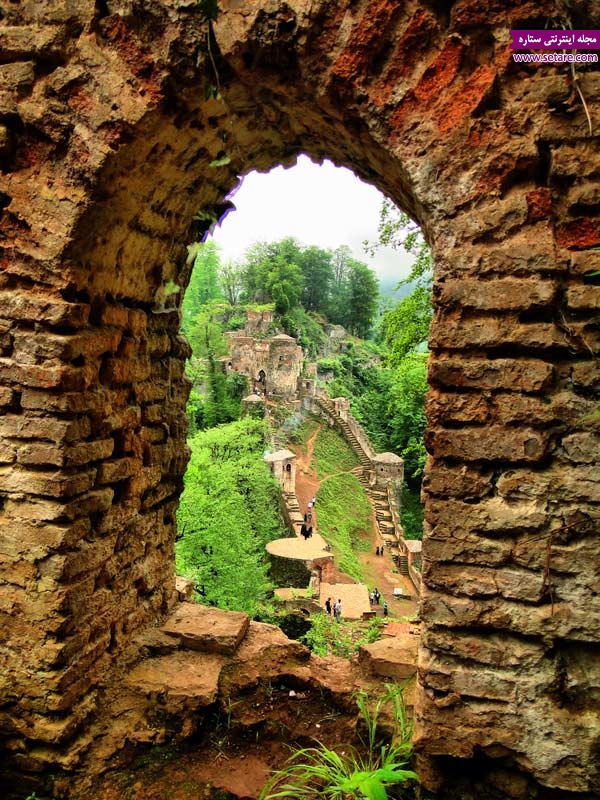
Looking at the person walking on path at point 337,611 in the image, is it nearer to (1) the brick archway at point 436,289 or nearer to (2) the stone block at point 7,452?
(1) the brick archway at point 436,289

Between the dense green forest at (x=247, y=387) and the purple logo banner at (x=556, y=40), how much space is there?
1.99m

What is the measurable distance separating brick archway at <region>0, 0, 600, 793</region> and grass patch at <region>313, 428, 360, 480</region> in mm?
23305

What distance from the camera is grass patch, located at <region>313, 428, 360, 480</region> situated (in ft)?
87.8

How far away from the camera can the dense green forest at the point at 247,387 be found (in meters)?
10.9

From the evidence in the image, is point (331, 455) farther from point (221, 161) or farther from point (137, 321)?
point (221, 161)

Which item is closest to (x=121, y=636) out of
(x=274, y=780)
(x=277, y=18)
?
(x=274, y=780)

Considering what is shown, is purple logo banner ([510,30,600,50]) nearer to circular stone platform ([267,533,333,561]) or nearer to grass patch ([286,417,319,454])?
circular stone platform ([267,533,333,561])

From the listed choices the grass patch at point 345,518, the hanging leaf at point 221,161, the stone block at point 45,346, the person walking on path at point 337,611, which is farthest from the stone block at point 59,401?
the grass patch at point 345,518

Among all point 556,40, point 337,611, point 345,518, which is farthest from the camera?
point 345,518

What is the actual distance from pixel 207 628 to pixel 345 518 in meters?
19.9

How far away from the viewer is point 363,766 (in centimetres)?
233

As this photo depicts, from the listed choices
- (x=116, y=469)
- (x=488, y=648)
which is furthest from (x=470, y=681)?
(x=116, y=469)

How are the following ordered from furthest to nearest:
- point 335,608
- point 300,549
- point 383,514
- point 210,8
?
1. point 383,514
2. point 300,549
3. point 335,608
4. point 210,8

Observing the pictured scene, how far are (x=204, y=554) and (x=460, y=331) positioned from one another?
1089cm
